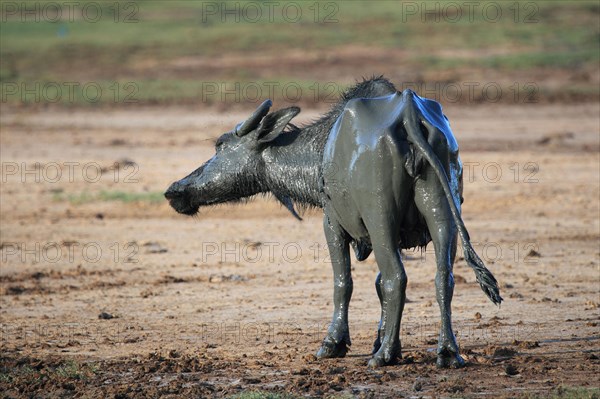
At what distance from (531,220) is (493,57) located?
16.5 meters

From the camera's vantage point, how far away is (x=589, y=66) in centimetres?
2928

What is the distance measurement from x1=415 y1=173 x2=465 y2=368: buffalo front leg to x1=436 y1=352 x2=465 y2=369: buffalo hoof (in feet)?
0.43

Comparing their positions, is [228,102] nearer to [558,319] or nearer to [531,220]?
[531,220]

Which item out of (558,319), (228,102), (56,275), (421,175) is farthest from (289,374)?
(228,102)

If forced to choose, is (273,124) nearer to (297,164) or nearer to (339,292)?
(297,164)

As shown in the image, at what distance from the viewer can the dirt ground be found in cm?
847

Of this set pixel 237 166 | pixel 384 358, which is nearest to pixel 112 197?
pixel 237 166

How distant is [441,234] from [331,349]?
156 cm

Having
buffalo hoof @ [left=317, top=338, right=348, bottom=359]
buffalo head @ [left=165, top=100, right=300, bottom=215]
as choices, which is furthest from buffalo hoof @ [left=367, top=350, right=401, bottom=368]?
buffalo head @ [left=165, top=100, right=300, bottom=215]

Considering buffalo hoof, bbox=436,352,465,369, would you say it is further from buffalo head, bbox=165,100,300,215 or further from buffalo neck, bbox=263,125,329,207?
buffalo head, bbox=165,100,300,215

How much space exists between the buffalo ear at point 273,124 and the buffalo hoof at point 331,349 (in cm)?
185

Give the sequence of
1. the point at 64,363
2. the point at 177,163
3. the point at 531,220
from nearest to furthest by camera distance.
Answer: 1. the point at 64,363
2. the point at 531,220
3. the point at 177,163

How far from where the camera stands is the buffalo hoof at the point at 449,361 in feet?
27.1

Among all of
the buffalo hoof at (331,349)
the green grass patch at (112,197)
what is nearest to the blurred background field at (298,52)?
the green grass patch at (112,197)
